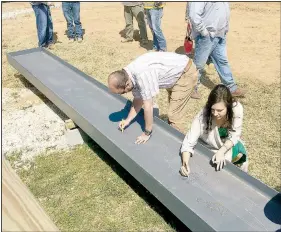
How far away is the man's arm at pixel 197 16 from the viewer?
18.6 ft

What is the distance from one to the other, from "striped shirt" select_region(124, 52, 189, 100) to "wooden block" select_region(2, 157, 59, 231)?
3001 millimetres

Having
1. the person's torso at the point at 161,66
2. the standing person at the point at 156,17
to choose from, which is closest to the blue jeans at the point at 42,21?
the standing person at the point at 156,17

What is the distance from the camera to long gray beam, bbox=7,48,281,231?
334 cm

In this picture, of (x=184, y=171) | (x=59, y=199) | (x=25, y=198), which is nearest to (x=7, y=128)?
(x=59, y=199)

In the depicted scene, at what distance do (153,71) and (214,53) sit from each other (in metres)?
2.63

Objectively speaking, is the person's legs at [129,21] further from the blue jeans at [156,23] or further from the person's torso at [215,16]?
the person's torso at [215,16]

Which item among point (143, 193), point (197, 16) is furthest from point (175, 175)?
point (197, 16)

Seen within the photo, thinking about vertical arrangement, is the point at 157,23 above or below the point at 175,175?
above

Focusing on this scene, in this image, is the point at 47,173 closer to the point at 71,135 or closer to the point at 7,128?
the point at 71,135

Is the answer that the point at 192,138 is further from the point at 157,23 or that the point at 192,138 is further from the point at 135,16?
the point at 135,16

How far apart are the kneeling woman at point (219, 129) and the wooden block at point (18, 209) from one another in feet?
9.09

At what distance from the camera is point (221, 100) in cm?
351

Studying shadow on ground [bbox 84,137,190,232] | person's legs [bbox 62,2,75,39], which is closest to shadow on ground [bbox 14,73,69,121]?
shadow on ground [bbox 84,137,190,232]

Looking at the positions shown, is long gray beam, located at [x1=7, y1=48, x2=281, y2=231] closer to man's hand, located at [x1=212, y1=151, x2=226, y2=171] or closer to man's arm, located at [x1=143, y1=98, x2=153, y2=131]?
man's hand, located at [x1=212, y1=151, x2=226, y2=171]
